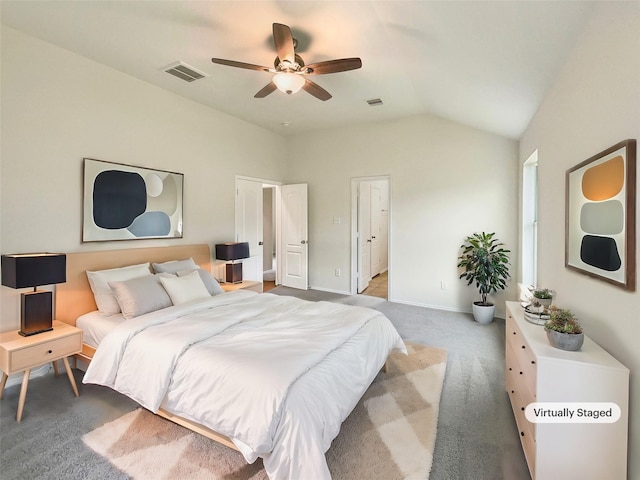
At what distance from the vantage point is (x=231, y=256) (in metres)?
4.26

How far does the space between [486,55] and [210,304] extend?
3138mm

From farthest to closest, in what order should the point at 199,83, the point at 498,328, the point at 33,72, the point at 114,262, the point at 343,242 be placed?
the point at 343,242, the point at 498,328, the point at 199,83, the point at 114,262, the point at 33,72

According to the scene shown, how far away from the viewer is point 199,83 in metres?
3.59

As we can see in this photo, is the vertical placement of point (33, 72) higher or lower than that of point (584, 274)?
higher

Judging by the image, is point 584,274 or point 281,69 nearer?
point 584,274

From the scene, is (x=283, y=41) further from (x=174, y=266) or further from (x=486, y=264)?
(x=486, y=264)

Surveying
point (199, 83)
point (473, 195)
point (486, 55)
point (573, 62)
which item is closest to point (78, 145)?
point (199, 83)

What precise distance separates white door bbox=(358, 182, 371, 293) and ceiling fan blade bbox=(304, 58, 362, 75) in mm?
3079

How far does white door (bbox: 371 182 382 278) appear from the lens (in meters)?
7.00

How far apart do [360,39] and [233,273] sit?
3.20 m

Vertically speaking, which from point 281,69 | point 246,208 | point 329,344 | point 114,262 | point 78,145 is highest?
point 281,69

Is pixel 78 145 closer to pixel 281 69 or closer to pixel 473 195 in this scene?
pixel 281 69

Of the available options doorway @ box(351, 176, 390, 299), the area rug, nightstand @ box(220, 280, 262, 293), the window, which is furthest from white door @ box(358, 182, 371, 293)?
the area rug

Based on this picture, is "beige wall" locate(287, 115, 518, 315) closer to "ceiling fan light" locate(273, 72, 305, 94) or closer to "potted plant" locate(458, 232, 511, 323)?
"potted plant" locate(458, 232, 511, 323)
